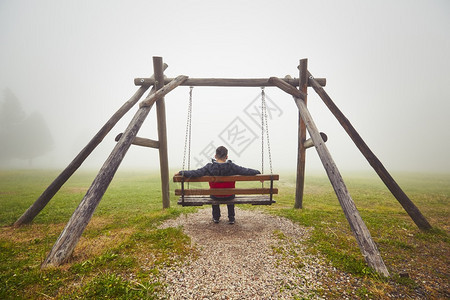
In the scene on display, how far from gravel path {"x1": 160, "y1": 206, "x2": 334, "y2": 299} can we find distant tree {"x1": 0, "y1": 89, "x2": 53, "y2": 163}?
50.7m

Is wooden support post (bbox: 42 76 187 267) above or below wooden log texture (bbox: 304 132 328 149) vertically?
below

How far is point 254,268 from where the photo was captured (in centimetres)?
341

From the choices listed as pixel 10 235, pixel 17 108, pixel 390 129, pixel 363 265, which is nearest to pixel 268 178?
pixel 363 265

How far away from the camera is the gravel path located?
2797mm

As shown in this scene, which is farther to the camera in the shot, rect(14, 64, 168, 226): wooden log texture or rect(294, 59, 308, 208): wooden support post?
rect(294, 59, 308, 208): wooden support post

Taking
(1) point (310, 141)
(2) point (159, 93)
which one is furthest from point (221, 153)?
(1) point (310, 141)

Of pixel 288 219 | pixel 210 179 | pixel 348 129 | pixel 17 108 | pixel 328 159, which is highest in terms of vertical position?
pixel 17 108

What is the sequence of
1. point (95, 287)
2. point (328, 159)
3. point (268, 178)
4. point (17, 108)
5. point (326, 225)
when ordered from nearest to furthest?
point (95, 287) → point (328, 159) → point (268, 178) → point (326, 225) → point (17, 108)

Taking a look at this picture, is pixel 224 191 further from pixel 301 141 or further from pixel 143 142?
pixel 301 141

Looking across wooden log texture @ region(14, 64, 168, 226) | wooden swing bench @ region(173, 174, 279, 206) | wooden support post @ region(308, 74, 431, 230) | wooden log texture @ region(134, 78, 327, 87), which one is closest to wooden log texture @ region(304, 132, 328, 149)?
wooden support post @ region(308, 74, 431, 230)

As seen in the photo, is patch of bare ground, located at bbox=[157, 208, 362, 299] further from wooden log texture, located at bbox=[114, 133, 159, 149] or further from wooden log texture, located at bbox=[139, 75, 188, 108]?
wooden log texture, located at bbox=[139, 75, 188, 108]

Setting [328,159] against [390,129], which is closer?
[328,159]

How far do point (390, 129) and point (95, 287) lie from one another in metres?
186

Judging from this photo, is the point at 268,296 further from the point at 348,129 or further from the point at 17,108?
the point at 17,108
